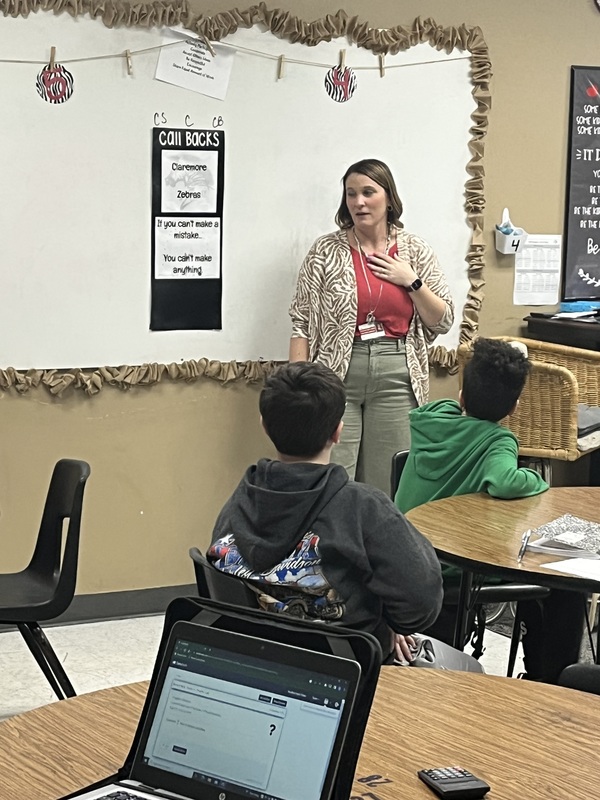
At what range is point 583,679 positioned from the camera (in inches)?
80.4

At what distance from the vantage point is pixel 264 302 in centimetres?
425

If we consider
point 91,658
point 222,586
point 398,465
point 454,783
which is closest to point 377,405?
point 398,465

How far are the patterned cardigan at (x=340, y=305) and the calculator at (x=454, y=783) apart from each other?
2.67 meters

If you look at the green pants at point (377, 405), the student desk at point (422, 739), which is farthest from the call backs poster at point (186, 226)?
the student desk at point (422, 739)

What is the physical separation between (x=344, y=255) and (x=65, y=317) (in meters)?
0.96

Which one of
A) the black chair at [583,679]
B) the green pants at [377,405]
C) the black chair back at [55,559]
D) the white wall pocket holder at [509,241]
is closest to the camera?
the black chair at [583,679]

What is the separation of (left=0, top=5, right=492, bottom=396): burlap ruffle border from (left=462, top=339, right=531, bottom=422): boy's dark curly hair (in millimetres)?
1333

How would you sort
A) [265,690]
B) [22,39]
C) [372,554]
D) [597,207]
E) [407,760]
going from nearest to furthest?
[265,690] → [407,760] → [372,554] → [22,39] → [597,207]

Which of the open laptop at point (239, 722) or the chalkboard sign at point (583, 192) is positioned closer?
the open laptop at point (239, 722)

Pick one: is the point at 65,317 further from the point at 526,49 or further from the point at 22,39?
the point at 526,49

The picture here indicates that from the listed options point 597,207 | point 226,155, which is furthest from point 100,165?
point 597,207

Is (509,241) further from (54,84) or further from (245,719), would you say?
(245,719)

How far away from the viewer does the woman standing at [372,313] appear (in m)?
4.03

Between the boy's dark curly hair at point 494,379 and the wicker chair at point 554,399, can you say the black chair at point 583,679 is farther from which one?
the wicker chair at point 554,399
